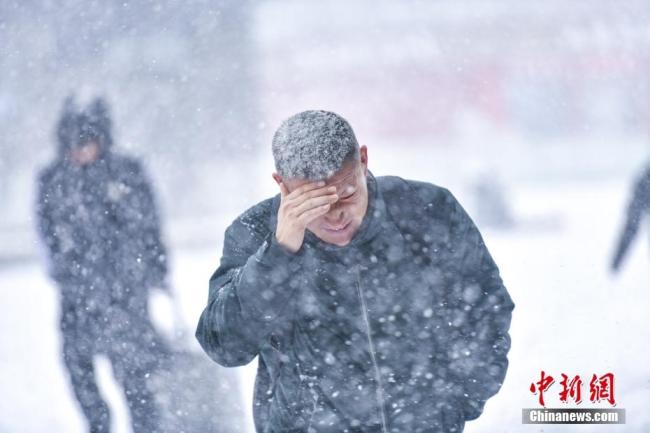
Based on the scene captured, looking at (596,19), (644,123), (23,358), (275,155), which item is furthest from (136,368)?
(644,123)

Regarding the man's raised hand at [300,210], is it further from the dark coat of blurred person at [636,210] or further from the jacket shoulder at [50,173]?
the dark coat of blurred person at [636,210]

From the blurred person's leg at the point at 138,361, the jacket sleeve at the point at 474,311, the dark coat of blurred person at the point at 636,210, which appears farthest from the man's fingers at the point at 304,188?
the dark coat of blurred person at the point at 636,210

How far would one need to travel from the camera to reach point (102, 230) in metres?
3.37

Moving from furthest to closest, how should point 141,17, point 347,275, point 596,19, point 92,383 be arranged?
point 596,19 → point 141,17 → point 92,383 → point 347,275

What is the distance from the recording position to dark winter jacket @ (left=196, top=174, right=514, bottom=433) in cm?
150

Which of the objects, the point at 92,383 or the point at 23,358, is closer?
the point at 92,383

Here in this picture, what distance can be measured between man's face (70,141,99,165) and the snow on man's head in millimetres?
1874

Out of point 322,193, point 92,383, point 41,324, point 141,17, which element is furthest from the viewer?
point 141,17

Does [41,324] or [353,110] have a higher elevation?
[353,110]

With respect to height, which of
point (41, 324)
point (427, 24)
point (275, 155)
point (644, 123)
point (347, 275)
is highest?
point (644, 123)

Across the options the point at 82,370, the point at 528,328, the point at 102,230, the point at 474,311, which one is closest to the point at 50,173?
the point at 102,230

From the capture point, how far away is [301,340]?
4.96ft

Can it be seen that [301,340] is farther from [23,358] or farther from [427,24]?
[427,24]

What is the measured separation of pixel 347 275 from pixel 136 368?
212cm
